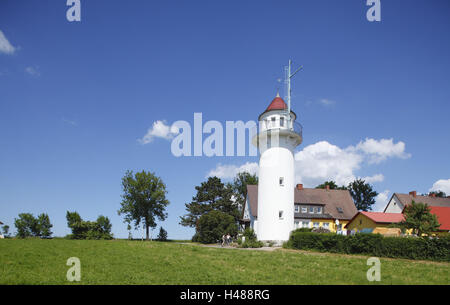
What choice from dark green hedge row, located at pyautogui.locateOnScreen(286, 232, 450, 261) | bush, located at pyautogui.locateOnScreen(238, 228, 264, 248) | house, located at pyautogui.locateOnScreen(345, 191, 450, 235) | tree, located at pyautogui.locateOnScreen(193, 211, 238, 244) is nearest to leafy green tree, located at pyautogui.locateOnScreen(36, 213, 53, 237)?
tree, located at pyautogui.locateOnScreen(193, 211, 238, 244)

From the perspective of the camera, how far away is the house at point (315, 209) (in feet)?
137

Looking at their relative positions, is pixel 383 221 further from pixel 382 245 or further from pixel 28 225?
pixel 28 225

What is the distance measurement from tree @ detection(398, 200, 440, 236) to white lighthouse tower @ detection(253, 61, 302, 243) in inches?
387

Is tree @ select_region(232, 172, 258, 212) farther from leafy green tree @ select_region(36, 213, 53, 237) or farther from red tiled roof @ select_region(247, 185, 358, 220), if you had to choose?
leafy green tree @ select_region(36, 213, 53, 237)

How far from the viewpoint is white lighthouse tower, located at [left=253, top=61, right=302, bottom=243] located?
95.8 ft

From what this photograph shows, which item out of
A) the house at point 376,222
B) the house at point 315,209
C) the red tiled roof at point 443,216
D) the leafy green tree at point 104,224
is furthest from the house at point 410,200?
the leafy green tree at point 104,224

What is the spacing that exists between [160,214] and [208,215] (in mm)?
11197

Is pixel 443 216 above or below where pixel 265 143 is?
below

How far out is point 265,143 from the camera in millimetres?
30703

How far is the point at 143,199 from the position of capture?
4447 centimetres

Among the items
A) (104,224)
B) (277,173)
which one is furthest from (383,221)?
(104,224)
